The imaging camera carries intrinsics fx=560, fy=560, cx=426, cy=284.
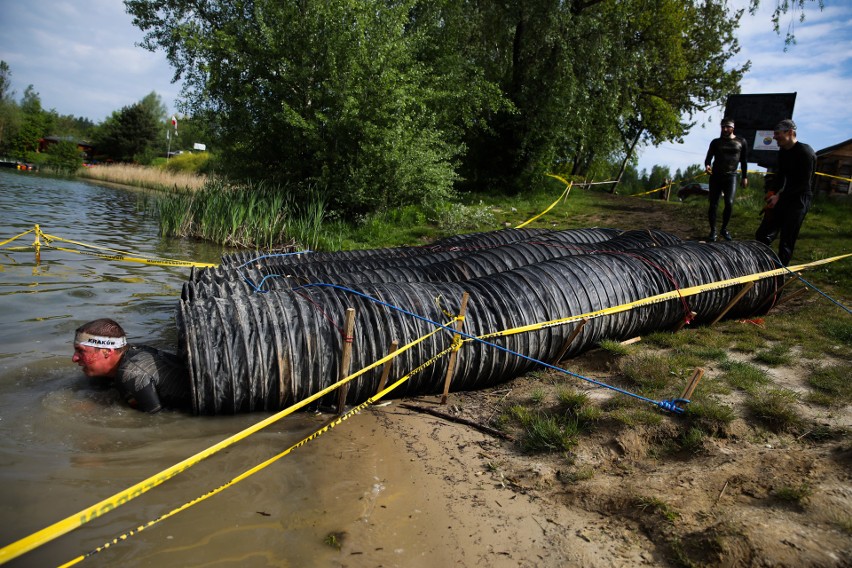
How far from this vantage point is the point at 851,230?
10414 millimetres

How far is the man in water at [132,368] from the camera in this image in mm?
4426

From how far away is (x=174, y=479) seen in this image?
3.54 m

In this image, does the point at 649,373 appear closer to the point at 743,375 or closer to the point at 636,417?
the point at 743,375

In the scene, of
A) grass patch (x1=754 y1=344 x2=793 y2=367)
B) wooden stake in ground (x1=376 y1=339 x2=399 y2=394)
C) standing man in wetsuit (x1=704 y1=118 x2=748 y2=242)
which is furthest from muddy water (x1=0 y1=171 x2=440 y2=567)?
standing man in wetsuit (x1=704 y1=118 x2=748 y2=242)

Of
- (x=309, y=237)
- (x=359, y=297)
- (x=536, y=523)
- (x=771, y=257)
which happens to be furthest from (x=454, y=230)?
(x=536, y=523)

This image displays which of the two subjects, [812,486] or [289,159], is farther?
[289,159]

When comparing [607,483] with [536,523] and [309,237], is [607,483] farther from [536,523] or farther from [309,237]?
[309,237]

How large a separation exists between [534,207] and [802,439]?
518 inches

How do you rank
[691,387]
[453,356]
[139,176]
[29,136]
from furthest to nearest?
[29,136], [139,176], [453,356], [691,387]

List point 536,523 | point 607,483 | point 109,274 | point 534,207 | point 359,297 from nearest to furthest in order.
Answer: point 536,523
point 607,483
point 359,297
point 109,274
point 534,207

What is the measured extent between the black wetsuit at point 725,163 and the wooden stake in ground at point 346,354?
7083 millimetres

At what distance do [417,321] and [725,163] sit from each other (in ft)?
21.6

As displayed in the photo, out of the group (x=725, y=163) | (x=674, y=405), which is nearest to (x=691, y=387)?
(x=674, y=405)

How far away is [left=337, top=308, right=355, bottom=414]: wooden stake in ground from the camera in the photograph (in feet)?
14.2
